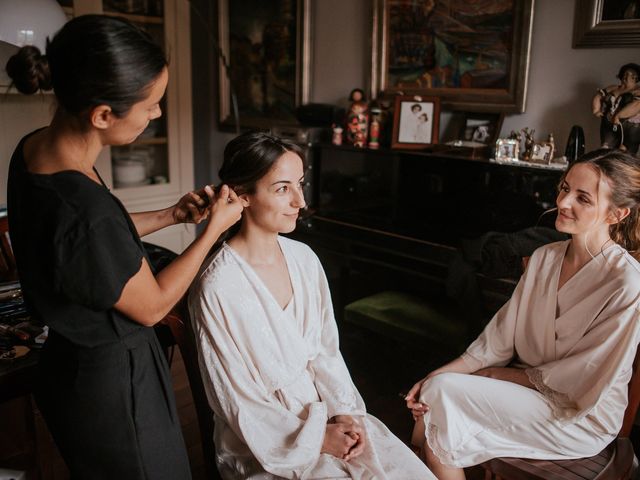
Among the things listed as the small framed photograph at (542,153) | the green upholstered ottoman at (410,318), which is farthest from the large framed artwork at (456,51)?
the green upholstered ottoman at (410,318)

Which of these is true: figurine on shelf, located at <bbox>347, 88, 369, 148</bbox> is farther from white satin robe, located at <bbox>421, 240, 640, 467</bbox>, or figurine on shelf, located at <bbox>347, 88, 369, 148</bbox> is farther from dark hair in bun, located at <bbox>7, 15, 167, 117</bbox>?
dark hair in bun, located at <bbox>7, 15, 167, 117</bbox>

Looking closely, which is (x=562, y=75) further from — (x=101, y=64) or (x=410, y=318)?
(x=101, y=64)

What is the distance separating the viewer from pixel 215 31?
414cm

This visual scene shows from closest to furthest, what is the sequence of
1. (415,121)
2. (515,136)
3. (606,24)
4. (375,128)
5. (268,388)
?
(268,388) → (606,24) → (515,136) → (415,121) → (375,128)

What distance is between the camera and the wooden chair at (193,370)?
4.33 ft

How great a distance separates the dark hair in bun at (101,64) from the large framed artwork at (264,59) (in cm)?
265

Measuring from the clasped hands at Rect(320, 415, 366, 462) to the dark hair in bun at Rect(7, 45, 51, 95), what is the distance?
40.0 inches

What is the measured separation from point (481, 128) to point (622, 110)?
0.70m

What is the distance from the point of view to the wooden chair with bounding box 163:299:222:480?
1.32 metres

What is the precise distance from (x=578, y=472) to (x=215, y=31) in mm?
3640

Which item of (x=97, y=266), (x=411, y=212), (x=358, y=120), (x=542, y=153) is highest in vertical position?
(x=358, y=120)

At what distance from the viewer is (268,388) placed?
55.5 inches

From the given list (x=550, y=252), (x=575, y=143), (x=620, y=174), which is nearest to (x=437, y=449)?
(x=550, y=252)

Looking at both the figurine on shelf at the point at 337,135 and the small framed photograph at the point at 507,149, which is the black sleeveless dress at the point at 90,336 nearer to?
the small framed photograph at the point at 507,149
